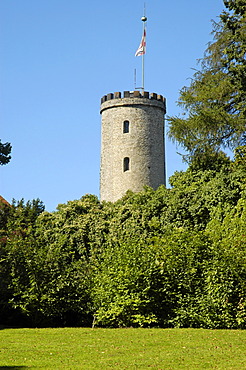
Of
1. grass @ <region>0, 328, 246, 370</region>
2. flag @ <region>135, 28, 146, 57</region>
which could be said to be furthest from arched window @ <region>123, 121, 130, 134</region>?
grass @ <region>0, 328, 246, 370</region>

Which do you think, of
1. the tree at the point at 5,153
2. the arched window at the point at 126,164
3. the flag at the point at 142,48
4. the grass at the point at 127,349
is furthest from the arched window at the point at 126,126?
the grass at the point at 127,349

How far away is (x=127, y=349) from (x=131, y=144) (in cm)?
2951

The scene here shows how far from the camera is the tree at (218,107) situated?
2186 centimetres

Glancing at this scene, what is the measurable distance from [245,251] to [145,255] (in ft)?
10.1

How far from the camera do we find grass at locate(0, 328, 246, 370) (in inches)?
412

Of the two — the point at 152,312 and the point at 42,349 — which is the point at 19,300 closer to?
the point at 152,312

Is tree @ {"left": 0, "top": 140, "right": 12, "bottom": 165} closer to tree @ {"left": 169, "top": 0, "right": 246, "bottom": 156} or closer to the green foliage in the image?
the green foliage

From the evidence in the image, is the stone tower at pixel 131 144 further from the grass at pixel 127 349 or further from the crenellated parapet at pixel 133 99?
the grass at pixel 127 349

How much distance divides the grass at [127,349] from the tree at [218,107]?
9270mm

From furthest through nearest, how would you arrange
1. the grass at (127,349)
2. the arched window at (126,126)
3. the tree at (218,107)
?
the arched window at (126,126)
the tree at (218,107)
the grass at (127,349)

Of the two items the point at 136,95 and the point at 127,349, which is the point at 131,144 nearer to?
the point at 136,95

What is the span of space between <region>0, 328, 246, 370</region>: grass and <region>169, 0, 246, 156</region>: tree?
30.4 feet

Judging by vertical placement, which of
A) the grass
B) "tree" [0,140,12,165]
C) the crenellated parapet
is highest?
the crenellated parapet

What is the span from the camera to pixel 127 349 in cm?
1228
